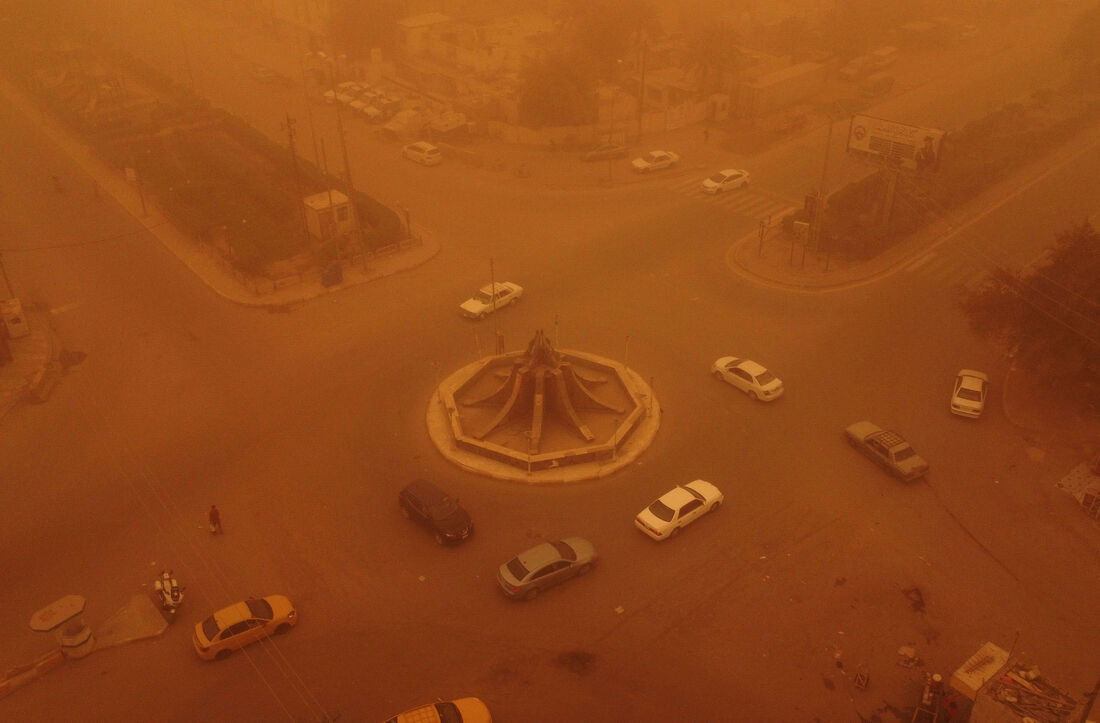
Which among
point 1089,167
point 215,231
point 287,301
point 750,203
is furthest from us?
point 1089,167

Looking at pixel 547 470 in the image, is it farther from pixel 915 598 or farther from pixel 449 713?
pixel 915 598

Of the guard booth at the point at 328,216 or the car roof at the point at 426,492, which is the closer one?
the car roof at the point at 426,492

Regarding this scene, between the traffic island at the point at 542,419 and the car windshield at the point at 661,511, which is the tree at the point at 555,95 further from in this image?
the car windshield at the point at 661,511

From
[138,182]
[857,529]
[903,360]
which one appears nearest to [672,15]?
[138,182]

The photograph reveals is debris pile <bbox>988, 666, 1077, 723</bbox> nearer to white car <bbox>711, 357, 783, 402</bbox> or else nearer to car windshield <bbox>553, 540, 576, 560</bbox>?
car windshield <bbox>553, 540, 576, 560</bbox>

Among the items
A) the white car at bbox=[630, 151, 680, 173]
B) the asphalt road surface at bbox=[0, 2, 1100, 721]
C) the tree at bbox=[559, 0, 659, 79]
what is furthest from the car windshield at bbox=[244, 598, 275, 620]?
the tree at bbox=[559, 0, 659, 79]

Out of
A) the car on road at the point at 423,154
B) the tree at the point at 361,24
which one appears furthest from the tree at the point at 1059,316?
the tree at the point at 361,24

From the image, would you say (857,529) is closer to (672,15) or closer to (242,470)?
(242,470)
